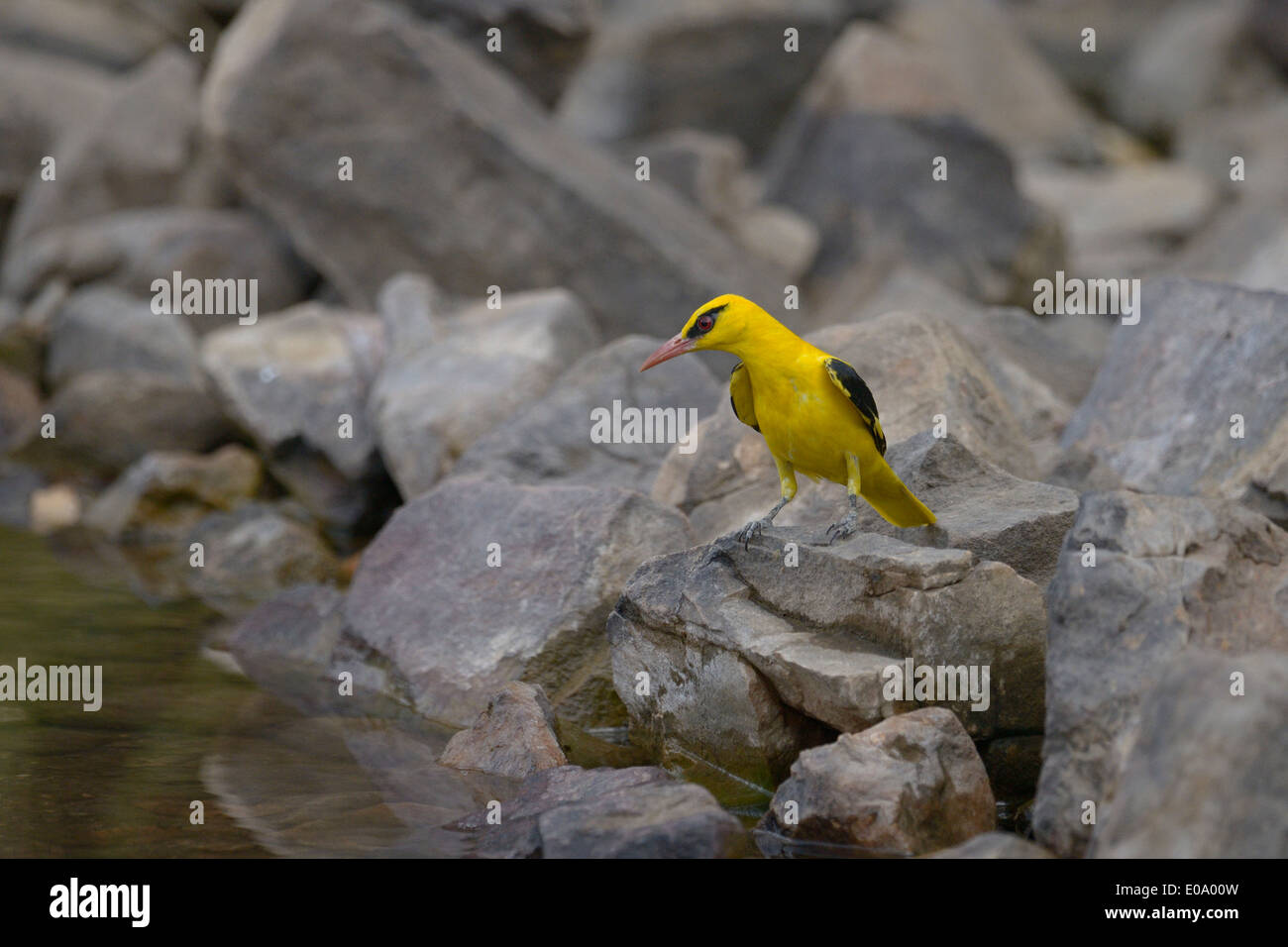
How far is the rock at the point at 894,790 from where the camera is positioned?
182 inches

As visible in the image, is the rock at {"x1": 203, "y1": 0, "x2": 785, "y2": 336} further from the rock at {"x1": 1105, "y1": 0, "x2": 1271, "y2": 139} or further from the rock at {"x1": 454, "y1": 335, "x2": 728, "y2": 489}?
the rock at {"x1": 1105, "y1": 0, "x2": 1271, "y2": 139}

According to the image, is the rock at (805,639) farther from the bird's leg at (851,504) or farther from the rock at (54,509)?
the rock at (54,509)

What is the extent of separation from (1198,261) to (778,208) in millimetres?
4749

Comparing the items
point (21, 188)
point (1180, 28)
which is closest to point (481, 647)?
point (21, 188)

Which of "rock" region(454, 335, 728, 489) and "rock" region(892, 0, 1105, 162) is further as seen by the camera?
"rock" region(892, 0, 1105, 162)

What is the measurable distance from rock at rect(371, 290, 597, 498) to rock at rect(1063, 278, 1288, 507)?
3591mm

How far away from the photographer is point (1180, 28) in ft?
75.3

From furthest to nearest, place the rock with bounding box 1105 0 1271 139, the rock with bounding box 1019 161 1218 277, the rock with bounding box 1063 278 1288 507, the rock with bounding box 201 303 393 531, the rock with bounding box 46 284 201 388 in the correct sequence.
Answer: the rock with bounding box 1105 0 1271 139 → the rock with bounding box 1019 161 1218 277 → the rock with bounding box 46 284 201 388 → the rock with bounding box 201 303 393 531 → the rock with bounding box 1063 278 1288 507

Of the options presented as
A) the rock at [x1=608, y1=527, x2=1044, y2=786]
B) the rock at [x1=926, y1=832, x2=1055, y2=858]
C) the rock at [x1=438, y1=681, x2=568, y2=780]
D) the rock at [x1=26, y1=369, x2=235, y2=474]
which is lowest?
the rock at [x1=926, y1=832, x2=1055, y2=858]

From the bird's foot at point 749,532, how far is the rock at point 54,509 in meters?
7.08

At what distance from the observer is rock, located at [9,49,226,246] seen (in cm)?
1455

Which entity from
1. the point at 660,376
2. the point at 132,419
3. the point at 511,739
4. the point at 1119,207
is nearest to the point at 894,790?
the point at 511,739

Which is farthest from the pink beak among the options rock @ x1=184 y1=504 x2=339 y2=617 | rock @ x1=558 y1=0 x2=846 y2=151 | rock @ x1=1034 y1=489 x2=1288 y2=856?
rock @ x1=558 y1=0 x2=846 y2=151

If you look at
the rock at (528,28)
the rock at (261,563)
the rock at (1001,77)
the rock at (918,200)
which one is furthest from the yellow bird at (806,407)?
the rock at (1001,77)
